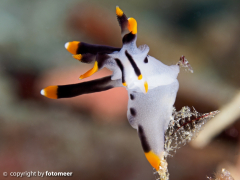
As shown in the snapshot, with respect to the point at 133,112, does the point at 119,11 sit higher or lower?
higher

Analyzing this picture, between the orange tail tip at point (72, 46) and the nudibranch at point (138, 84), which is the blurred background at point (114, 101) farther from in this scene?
the orange tail tip at point (72, 46)

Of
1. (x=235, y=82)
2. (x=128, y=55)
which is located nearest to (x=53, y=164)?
(x=128, y=55)

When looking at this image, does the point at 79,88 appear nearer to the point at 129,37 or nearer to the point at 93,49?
the point at 93,49

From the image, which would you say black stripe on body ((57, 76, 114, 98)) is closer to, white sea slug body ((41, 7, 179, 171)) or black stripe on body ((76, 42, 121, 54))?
white sea slug body ((41, 7, 179, 171))

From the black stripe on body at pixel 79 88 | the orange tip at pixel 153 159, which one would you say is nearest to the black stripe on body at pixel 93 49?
the black stripe on body at pixel 79 88

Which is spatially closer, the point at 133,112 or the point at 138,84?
the point at 138,84

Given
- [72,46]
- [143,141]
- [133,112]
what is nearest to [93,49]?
[72,46]
